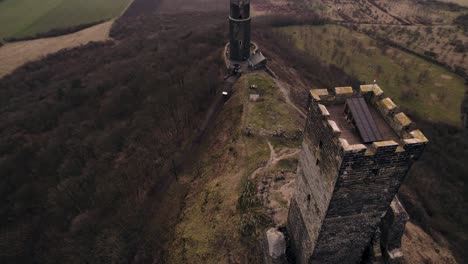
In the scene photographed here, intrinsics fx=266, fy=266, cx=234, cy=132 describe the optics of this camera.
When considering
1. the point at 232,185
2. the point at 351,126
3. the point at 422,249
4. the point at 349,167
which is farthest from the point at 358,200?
the point at 422,249

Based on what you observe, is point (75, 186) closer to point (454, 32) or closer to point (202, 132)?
point (202, 132)

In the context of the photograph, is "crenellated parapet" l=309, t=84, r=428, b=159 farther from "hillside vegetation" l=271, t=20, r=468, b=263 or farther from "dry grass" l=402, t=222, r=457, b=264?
"hillside vegetation" l=271, t=20, r=468, b=263

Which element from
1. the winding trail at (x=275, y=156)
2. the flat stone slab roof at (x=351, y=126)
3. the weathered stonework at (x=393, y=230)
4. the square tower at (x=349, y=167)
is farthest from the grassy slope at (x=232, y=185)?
the flat stone slab roof at (x=351, y=126)

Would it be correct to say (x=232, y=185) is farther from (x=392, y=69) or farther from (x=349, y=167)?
(x=392, y=69)

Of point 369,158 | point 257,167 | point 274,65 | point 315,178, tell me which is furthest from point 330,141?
point 274,65

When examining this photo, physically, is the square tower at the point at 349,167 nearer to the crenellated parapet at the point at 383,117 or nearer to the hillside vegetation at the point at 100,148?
the crenellated parapet at the point at 383,117

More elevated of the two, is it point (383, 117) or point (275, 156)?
point (383, 117)
